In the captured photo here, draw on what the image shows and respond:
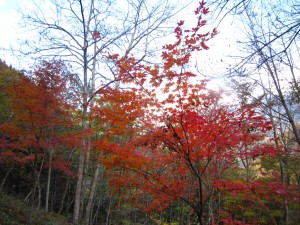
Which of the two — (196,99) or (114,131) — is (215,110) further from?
(114,131)

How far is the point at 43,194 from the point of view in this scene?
1923 centimetres

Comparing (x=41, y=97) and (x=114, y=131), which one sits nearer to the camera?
(x=114, y=131)

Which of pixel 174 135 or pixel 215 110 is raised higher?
pixel 215 110

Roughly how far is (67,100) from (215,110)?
5930 mm

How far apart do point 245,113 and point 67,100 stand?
6778 mm

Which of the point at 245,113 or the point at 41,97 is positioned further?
the point at 41,97

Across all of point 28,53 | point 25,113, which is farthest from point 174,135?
point 28,53

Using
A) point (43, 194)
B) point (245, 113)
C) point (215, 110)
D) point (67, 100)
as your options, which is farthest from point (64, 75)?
point (43, 194)

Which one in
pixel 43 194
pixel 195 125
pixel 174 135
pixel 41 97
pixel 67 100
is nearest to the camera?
pixel 174 135

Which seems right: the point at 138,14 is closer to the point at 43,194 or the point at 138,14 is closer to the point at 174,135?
the point at 174,135

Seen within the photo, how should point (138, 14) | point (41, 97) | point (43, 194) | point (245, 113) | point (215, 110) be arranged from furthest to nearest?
point (43, 194) → point (138, 14) → point (41, 97) → point (215, 110) → point (245, 113)

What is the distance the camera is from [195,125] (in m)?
5.32

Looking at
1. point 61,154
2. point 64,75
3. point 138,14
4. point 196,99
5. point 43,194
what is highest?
point 138,14

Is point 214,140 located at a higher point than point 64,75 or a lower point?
lower
